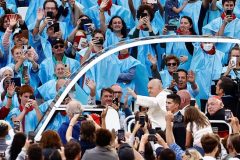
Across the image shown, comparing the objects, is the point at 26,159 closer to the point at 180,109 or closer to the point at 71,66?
the point at 180,109

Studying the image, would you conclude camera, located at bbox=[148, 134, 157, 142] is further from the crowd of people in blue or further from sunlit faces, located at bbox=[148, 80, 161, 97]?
sunlit faces, located at bbox=[148, 80, 161, 97]

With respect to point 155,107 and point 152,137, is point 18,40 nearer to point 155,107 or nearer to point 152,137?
point 155,107

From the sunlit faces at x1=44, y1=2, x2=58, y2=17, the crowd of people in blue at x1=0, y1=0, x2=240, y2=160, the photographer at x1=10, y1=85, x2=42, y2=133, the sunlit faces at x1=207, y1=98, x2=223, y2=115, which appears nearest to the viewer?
the crowd of people in blue at x1=0, y1=0, x2=240, y2=160

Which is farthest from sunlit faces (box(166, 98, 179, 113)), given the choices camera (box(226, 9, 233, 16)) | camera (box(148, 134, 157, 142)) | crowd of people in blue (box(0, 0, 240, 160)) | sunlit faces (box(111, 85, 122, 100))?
camera (box(226, 9, 233, 16))

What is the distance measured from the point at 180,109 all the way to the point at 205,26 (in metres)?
6.07

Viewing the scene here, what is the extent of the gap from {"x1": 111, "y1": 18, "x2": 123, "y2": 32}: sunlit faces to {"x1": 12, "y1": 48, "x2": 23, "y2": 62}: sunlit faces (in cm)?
183

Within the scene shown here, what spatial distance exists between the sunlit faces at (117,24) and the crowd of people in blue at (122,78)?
0.06 ft

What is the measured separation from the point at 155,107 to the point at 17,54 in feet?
17.9


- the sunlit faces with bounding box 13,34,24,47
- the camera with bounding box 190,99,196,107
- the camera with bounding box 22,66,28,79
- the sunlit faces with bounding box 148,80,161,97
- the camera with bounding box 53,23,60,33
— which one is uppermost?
the camera with bounding box 53,23,60,33

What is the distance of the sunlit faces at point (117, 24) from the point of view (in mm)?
42391

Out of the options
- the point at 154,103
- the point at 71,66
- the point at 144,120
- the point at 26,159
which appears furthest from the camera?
the point at 71,66

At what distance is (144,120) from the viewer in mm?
35031

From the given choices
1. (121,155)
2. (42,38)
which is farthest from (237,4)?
(121,155)

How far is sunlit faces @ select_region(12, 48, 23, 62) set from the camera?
41938 millimetres
